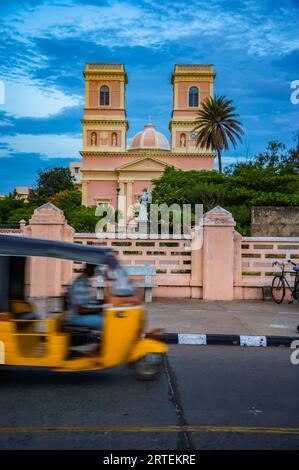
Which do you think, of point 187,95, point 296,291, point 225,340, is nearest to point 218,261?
point 296,291

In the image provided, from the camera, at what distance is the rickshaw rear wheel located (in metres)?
5.87

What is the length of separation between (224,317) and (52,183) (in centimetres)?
7255

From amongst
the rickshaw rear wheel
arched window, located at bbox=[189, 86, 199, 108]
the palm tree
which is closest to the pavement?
the rickshaw rear wheel

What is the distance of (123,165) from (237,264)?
56.4 meters

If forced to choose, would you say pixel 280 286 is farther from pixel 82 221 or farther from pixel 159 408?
pixel 82 221

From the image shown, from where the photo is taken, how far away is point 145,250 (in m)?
13.0

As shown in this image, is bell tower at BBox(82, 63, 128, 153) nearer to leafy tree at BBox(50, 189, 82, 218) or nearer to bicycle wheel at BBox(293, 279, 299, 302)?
leafy tree at BBox(50, 189, 82, 218)

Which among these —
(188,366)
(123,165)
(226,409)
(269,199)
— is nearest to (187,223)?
(269,199)

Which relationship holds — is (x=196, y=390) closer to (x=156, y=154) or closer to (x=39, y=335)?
(x=39, y=335)

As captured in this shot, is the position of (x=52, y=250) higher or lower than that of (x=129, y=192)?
lower

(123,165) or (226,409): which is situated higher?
(123,165)

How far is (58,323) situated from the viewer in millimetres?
5590
